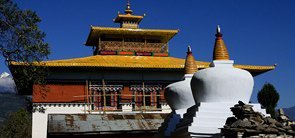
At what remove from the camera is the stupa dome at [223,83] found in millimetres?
10438

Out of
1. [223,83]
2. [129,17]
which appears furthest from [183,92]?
[129,17]

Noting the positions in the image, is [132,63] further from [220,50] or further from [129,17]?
[220,50]

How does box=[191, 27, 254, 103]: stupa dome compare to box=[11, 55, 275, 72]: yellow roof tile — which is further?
box=[11, 55, 275, 72]: yellow roof tile

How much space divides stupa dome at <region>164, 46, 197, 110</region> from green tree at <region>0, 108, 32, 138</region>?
29.0 meters

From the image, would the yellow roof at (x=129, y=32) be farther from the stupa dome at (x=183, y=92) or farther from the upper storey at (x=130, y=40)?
the stupa dome at (x=183, y=92)

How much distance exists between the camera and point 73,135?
18.7m

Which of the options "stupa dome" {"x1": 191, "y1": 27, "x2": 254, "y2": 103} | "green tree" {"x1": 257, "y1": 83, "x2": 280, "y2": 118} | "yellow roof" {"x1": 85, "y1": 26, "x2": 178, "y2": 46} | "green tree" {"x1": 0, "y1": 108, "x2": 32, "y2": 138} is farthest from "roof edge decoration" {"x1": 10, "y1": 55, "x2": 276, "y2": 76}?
"green tree" {"x1": 0, "y1": 108, "x2": 32, "y2": 138}

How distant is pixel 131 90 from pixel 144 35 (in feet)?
18.5

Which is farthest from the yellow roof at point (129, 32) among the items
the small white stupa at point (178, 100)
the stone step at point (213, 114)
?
the stone step at point (213, 114)

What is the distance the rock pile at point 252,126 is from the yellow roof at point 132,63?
1462 cm

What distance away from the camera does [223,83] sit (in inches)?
411

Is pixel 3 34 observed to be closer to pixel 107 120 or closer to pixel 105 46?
pixel 107 120

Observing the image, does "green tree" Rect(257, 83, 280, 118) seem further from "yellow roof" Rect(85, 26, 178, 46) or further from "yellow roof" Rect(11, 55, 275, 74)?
"yellow roof" Rect(85, 26, 178, 46)

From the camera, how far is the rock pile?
864 cm
